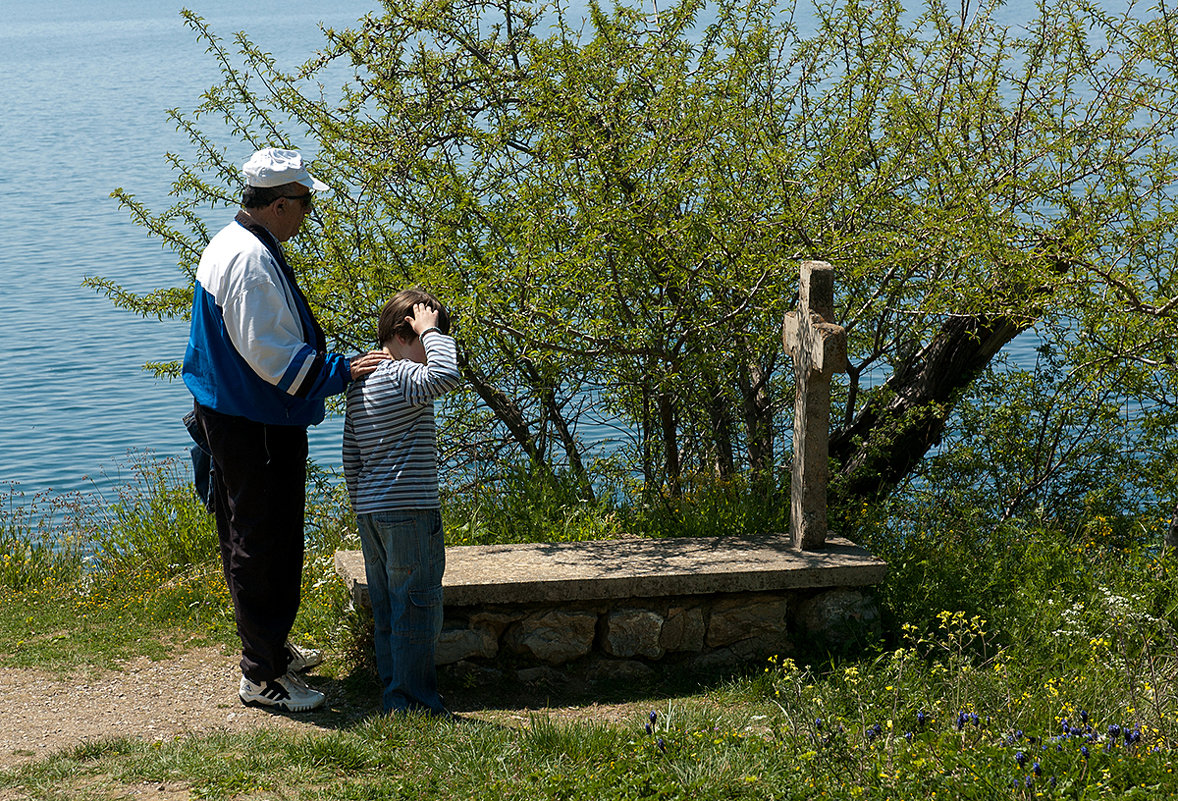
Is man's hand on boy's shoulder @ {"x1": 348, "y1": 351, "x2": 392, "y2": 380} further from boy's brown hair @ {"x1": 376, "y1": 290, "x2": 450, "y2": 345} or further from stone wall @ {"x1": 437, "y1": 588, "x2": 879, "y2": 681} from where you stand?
stone wall @ {"x1": 437, "y1": 588, "x2": 879, "y2": 681}

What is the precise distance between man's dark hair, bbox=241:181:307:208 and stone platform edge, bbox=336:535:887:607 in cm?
165

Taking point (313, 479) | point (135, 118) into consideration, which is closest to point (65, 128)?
point (135, 118)

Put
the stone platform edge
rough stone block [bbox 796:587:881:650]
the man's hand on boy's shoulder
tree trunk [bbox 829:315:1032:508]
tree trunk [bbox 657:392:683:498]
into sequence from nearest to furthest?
the man's hand on boy's shoulder < the stone platform edge < rough stone block [bbox 796:587:881:650] < tree trunk [bbox 657:392:683:498] < tree trunk [bbox 829:315:1032:508]

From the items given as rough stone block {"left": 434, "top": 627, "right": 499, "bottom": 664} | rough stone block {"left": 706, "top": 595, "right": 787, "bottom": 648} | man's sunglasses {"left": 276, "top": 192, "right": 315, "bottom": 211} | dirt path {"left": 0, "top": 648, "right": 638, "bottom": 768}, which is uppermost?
man's sunglasses {"left": 276, "top": 192, "right": 315, "bottom": 211}

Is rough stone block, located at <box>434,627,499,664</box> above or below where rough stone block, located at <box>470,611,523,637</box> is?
below

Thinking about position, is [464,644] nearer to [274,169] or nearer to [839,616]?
[839,616]

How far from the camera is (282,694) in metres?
4.88

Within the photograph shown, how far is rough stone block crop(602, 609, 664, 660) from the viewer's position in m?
5.19

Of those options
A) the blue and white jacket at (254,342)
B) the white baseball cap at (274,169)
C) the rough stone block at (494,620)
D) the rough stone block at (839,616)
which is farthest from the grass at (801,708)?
the white baseball cap at (274,169)

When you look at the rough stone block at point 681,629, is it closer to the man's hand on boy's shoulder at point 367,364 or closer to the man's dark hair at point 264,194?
the man's hand on boy's shoulder at point 367,364

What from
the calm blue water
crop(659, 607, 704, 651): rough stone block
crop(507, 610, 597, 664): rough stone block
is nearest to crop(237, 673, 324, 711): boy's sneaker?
crop(507, 610, 597, 664): rough stone block

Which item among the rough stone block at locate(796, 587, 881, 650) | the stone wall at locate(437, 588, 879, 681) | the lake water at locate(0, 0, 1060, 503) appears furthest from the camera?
the lake water at locate(0, 0, 1060, 503)

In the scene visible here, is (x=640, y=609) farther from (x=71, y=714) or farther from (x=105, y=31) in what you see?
(x=105, y=31)

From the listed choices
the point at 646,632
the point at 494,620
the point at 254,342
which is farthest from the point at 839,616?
the point at 254,342
